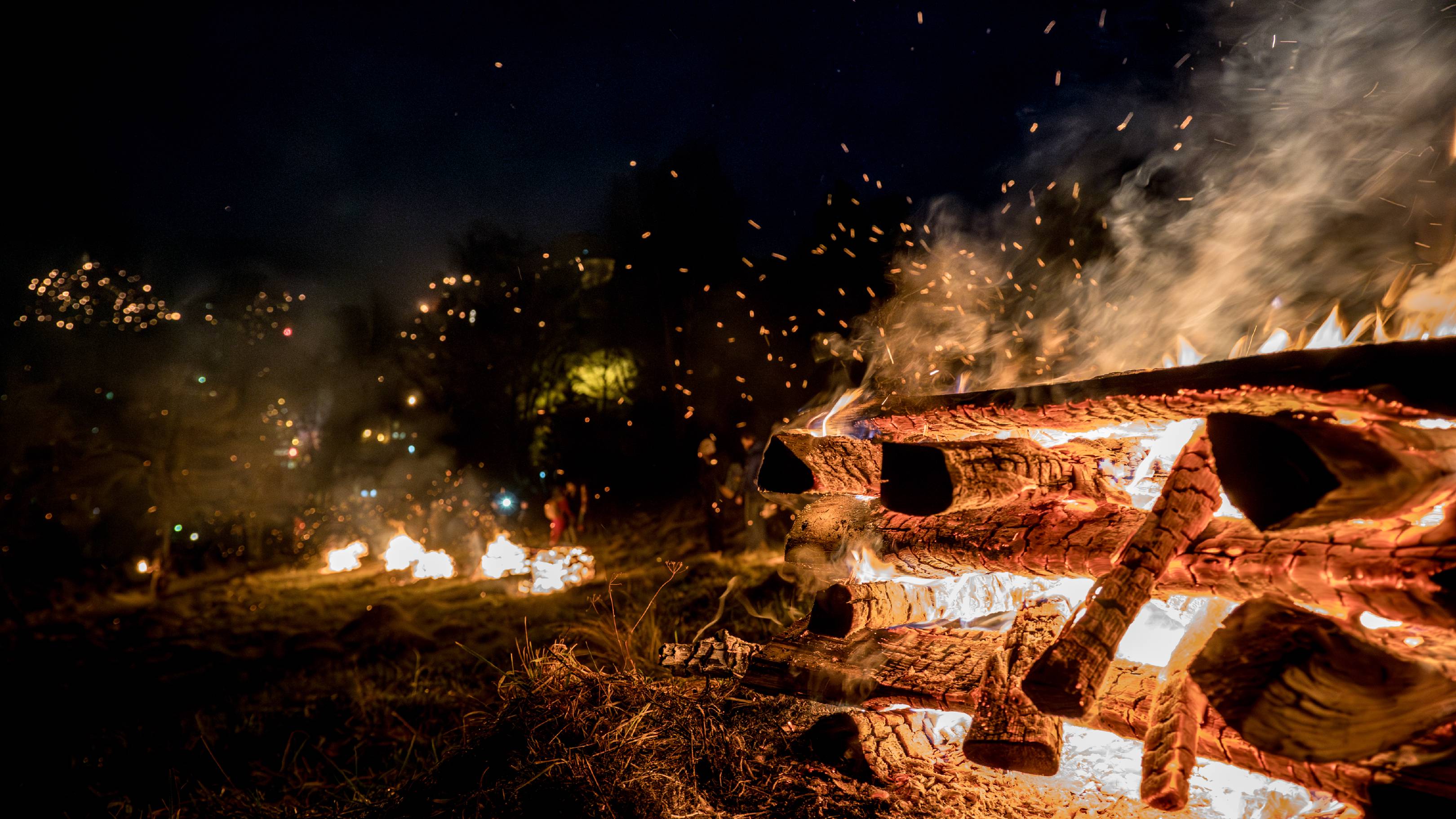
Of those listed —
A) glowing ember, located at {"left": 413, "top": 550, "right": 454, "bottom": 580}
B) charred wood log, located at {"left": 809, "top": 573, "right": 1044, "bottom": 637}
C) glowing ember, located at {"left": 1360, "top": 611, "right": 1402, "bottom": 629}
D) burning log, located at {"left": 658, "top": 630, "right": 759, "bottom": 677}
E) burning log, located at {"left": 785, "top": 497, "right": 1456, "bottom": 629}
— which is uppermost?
burning log, located at {"left": 785, "top": 497, "right": 1456, "bottom": 629}

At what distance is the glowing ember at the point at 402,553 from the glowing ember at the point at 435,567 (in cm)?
41

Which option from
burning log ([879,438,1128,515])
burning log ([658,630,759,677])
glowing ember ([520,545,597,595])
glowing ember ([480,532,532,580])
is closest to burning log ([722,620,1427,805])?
burning log ([658,630,759,677])

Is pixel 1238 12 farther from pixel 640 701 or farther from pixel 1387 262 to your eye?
pixel 640 701

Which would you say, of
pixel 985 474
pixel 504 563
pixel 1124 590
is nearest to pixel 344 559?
pixel 504 563

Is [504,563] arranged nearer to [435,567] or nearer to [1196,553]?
[435,567]

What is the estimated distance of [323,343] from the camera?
63.1ft

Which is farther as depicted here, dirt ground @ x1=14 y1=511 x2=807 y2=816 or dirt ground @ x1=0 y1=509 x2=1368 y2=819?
dirt ground @ x1=14 y1=511 x2=807 y2=816

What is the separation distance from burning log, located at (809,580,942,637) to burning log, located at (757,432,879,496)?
1.31ft

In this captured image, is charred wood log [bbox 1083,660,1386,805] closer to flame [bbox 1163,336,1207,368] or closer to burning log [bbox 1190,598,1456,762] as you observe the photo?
burning log [bbox 1190,598,1456,762]

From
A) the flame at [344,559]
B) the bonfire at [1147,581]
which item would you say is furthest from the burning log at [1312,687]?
the flame at [344,559]

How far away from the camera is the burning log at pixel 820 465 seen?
238 cm

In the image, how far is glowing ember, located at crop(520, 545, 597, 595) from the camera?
833 cm

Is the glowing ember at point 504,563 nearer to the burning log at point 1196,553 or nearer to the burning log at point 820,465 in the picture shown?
the burning log at point 1196,553

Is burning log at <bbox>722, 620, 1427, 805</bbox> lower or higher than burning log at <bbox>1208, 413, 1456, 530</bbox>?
lower
